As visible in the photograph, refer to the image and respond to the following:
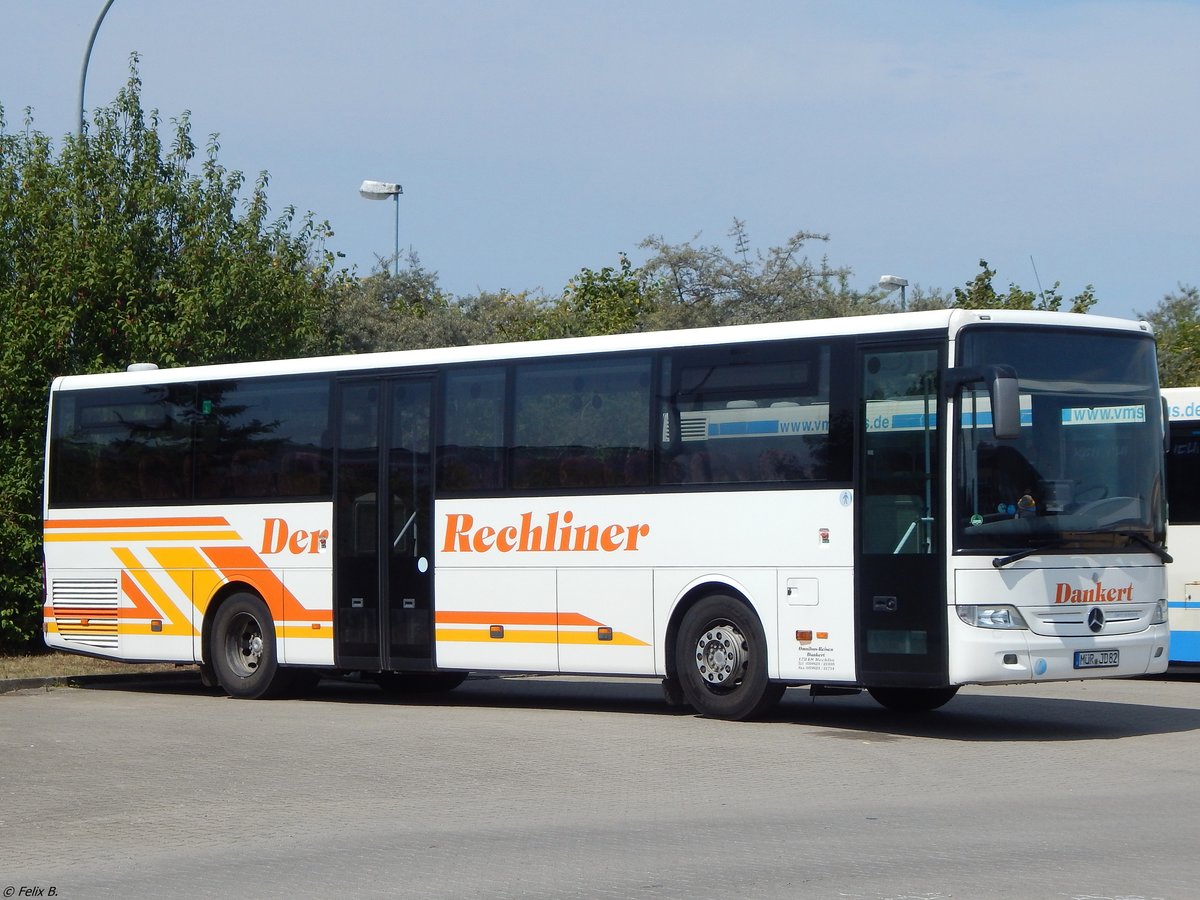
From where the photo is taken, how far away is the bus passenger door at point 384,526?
16734mm

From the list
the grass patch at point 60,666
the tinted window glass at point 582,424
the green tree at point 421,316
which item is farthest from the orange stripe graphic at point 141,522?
the green tree at point 421,316

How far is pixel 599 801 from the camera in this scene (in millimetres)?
10570

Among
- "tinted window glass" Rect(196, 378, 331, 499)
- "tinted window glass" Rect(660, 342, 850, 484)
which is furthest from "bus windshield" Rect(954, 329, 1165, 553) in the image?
"tinted window glass" Rect(196, 378, 331, 499)

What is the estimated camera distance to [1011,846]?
865cm

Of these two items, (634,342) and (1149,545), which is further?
(634,342)

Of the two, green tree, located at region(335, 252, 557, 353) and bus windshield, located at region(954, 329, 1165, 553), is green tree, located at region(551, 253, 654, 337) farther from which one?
bus windshield, located at region(954, 329, 1165, 553)

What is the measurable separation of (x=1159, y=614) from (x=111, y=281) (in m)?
13.7

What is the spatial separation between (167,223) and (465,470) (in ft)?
27.9

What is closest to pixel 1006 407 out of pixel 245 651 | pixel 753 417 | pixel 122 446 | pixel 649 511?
pixel 753 417

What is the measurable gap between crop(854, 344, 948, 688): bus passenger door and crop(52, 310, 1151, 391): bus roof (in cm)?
25

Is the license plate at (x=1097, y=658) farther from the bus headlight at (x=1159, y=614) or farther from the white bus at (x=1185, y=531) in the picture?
the white bus at (x=1185, y=531)

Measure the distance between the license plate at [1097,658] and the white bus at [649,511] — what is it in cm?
2

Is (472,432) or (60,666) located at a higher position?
(472,432)

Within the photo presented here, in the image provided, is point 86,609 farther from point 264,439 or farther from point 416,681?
point 416,681
